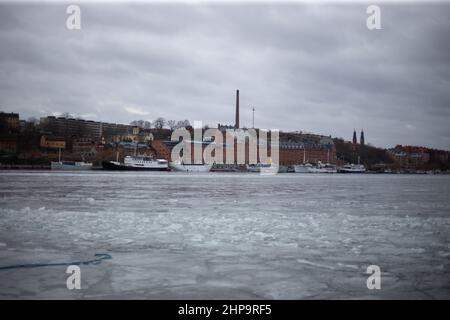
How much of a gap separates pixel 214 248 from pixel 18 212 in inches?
237

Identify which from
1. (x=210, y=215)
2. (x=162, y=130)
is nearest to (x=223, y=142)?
(x=162, y=130)

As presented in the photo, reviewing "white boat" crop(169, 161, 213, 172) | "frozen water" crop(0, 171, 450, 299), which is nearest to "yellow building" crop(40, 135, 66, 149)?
"white boat" crop(169, 161, 213, 172)

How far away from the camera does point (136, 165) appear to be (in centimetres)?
8281

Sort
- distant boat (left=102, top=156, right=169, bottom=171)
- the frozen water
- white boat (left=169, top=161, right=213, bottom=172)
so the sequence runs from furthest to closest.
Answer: white boat (left=169, top=161, right=213, bottom=172) < distant boat (left=102, top=156, right=169, bottom=171) < the frozen water

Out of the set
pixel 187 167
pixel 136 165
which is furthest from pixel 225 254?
pixel 187 167

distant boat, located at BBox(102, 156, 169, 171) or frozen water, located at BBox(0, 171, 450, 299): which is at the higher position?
distant boat, located at BBox(102, 156, 169, 171)

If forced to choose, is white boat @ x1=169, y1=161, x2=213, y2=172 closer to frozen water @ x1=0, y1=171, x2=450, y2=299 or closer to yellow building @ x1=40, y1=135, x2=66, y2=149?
yellow building @ x1=40, y1=135, x2=66, y2=149

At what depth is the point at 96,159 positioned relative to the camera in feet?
362

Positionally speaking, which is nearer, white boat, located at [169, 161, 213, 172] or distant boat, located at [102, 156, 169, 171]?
distant boat, located at [102, 156, 169, 171]

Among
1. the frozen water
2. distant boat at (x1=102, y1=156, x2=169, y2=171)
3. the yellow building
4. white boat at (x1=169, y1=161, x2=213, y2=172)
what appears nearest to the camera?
the frozen water

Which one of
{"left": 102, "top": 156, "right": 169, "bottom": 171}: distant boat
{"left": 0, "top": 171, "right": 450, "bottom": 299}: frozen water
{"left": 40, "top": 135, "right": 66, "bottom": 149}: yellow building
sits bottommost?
{"left": 0, "top": 171, "right": 450, "bottom": 299}: frozen water

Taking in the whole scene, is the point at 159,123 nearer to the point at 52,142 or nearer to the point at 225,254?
the point at 52,142

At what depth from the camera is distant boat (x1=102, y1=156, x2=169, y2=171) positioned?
82.1 meters
